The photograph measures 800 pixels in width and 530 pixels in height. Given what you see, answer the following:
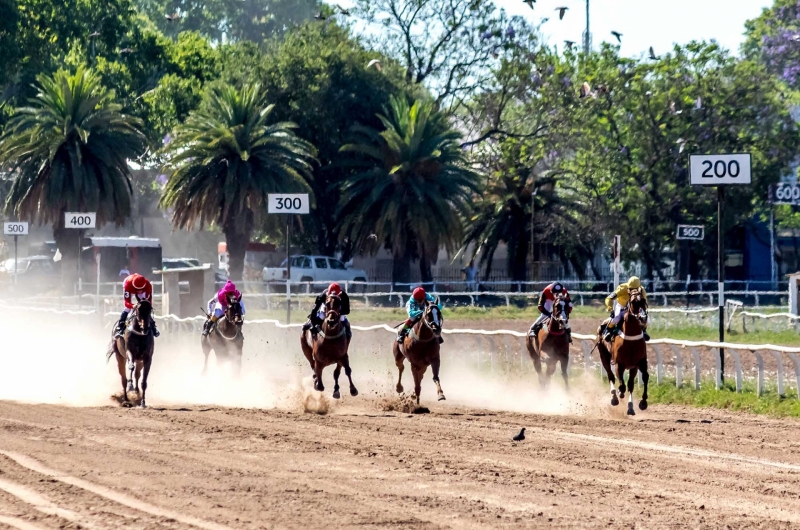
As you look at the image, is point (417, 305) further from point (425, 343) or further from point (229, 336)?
point (229, 336)

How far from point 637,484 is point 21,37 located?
50.9 metres

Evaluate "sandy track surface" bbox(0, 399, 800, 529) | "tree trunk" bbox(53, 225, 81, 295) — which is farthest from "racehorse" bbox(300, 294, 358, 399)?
"tree trunk" bbox(53, 225, 81, 295)

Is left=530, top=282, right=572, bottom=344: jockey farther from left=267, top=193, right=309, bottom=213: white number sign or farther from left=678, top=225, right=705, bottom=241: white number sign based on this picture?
left=267, top=193, right=309, bottom=213: white number sign

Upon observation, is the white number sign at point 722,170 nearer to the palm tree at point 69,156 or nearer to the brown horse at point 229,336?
the brown horse at point 229,336

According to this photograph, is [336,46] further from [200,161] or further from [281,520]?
[281,520]

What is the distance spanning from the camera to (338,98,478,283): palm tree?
156 ft

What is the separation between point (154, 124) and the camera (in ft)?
200

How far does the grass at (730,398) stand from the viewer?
1759 centimetres

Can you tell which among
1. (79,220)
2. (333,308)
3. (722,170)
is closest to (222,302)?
(333,308)

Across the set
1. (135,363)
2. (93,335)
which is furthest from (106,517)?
(93,335)

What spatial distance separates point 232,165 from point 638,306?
98.6ft

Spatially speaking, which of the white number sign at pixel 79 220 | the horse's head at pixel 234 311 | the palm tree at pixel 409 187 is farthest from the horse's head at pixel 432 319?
the palm tree at pixel 409 187

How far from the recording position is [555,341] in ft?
65.4

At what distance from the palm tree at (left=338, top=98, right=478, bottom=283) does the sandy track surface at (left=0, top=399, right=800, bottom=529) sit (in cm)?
3089
